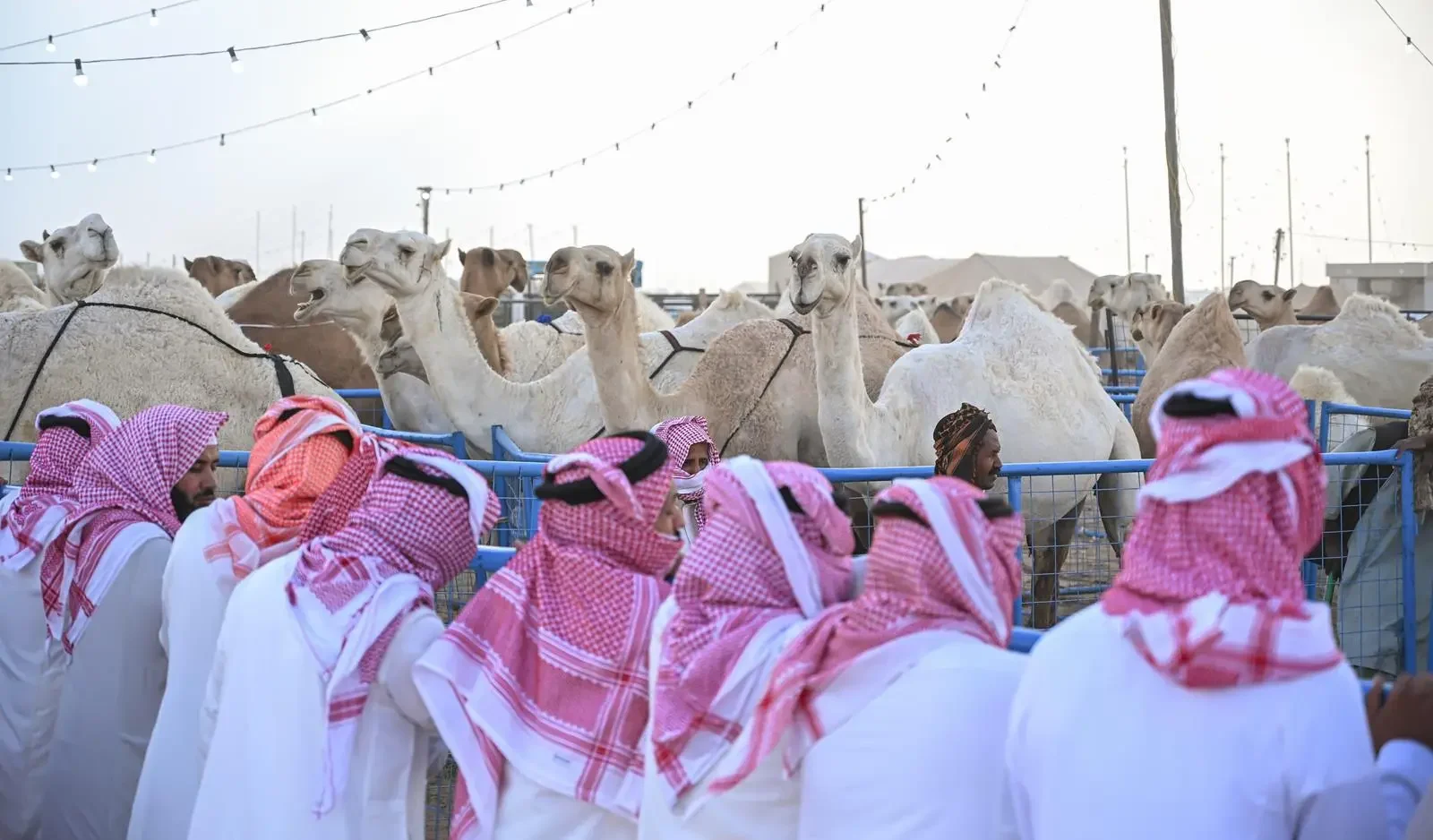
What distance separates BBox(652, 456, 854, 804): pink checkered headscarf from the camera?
86.3 inches

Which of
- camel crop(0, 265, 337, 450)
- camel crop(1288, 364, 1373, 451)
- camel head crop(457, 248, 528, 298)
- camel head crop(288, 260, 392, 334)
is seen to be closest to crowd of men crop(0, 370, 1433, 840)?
camel crop(0, 265, 337, 450)

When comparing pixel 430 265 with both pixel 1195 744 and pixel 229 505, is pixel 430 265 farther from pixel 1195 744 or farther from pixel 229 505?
pixel 1195 744

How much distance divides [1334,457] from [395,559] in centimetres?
315

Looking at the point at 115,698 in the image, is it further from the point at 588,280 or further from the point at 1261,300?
the point at 1261,300

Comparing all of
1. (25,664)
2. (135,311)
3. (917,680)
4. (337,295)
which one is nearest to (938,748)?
(917,680)

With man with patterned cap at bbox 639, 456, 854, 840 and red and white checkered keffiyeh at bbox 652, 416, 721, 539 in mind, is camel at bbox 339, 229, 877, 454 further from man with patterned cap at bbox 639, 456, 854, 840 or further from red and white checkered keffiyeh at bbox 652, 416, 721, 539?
man with patterned cap at bbox 639, 456, 854, 840

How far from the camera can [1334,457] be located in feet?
14.8

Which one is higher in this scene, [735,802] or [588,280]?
[588,280]

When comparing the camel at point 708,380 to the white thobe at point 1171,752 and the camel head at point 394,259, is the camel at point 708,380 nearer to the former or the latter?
the camel head at point 394,259

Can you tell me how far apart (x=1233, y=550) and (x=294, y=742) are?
164 centimetres

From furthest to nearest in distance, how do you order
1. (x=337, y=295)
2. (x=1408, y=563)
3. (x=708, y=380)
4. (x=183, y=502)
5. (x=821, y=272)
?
(x=337, y=295) < (x=708, y=380) < (x=821, y=272) < (x=1408, y=563) < (x=183, y=502)

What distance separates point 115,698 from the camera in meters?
3.09

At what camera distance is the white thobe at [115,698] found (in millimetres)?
3092

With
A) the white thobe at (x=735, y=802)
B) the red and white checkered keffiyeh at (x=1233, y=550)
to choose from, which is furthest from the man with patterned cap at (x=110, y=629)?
the red and white checkered keffiyeh at (x=1233, y=550)
